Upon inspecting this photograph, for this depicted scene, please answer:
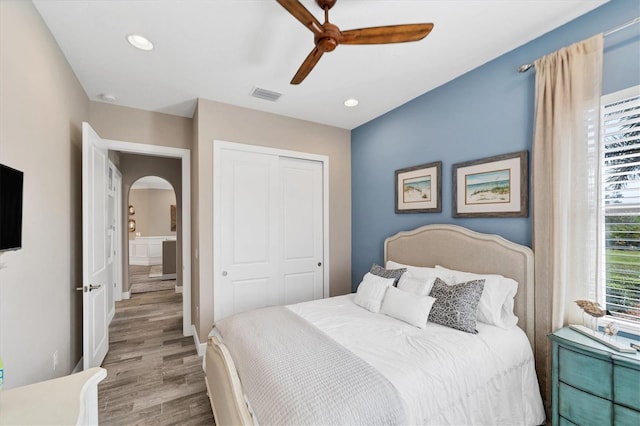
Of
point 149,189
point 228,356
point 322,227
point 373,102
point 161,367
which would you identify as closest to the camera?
point 228,356

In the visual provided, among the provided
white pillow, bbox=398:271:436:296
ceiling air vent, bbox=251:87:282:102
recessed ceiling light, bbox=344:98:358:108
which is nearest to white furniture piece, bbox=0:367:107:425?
white pillow, bbox=398:271:436:296

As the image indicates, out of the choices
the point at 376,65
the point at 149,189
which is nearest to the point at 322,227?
the point at 376,65

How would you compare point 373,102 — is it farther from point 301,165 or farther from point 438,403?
point 438,403

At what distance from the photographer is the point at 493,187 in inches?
93.0

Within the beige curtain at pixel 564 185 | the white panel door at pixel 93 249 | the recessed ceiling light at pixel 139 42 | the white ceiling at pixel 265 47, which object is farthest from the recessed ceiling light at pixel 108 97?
the beige curtain at pixel 564 185

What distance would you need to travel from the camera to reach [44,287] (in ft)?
6.23

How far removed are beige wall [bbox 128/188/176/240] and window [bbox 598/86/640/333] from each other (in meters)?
9.74

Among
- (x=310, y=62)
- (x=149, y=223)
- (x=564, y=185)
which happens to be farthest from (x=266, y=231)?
(x=149, y=223)

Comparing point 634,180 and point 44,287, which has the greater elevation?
point 634,180

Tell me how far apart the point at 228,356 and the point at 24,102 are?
6.42 feet

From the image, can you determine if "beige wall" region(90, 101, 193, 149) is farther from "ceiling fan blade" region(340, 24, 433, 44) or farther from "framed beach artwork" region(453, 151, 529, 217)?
"framed beach artwork" region(453, 151, 529, 217)

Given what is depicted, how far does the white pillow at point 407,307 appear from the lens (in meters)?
2.05

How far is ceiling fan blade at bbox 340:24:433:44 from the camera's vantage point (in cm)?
151

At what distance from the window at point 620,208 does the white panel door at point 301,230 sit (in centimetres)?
276
